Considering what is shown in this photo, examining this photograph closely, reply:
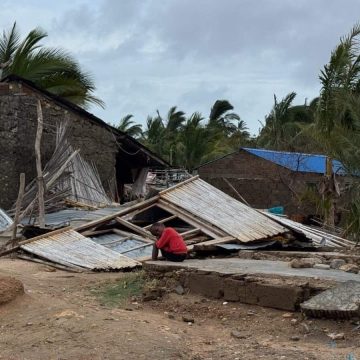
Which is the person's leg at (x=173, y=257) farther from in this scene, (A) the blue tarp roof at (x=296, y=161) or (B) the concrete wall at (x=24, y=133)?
(A) the blue tarp roof at (x=296, y=161)

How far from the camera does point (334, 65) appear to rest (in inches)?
480

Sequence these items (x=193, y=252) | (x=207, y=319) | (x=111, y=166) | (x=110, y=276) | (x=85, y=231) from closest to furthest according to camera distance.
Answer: (x=207, y=319), (x=110, y=276), (x=193, y=252), (x=85, y=231), (x=111, y=166)

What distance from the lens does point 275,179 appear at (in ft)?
76.1

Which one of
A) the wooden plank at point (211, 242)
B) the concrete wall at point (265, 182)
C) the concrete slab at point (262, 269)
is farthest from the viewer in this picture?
the concrete wall at point (265, 182)

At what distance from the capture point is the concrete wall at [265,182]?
22422 mm

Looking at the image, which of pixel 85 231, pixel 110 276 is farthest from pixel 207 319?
pixel 85 231

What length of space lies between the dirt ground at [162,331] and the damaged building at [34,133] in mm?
7715

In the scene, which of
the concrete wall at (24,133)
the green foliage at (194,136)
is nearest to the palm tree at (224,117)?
the green foliage at (194,136)

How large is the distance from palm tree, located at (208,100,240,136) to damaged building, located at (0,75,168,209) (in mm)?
26962

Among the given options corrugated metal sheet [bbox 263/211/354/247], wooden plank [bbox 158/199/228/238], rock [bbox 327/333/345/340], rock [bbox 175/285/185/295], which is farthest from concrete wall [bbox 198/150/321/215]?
rock [bbox 327/333/345/340]

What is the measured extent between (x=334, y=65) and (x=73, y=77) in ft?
32.7

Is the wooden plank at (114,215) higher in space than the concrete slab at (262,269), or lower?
higher

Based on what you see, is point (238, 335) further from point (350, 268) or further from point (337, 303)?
point (350, 268)

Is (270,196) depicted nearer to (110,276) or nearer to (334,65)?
(334,65)
